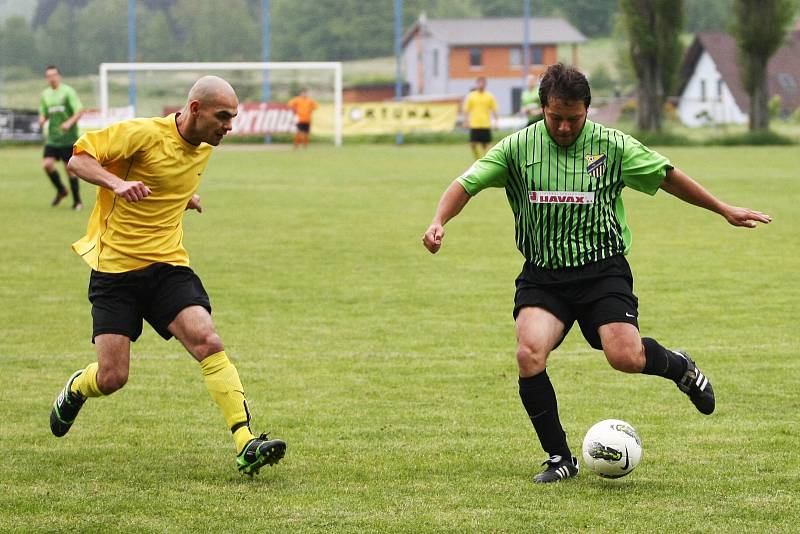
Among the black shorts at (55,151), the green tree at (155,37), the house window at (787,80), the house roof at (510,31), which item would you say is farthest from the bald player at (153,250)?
the house window at (787,80)

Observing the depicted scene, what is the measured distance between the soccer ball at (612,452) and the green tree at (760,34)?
39.5m

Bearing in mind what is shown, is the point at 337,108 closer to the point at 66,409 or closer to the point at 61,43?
the point at 61,43

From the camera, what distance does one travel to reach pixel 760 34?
4328 centimetres

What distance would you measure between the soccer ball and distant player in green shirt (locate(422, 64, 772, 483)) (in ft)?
0.47

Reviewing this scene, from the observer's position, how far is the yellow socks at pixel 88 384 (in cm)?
581

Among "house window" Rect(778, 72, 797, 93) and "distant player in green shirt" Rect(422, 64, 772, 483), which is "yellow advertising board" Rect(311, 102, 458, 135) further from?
"house window" Rect(778, 72, 797, 93)

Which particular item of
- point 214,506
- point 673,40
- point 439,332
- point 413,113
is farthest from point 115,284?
point 673,40

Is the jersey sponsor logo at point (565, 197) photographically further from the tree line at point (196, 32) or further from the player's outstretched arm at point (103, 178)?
the tree line at point (196, 32)

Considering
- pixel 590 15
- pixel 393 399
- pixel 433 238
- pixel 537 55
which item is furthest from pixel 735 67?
pixel 433 238

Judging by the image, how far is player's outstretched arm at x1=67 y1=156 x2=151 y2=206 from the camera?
5258 mm

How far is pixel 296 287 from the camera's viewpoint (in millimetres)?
11844

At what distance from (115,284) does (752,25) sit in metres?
40.7

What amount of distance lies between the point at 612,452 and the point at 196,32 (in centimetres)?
4638

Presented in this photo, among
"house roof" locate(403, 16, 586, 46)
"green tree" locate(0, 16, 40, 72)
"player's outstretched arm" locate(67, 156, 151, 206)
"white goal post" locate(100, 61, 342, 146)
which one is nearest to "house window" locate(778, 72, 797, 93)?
"house roof" locate(403, 16, 586, 46)
